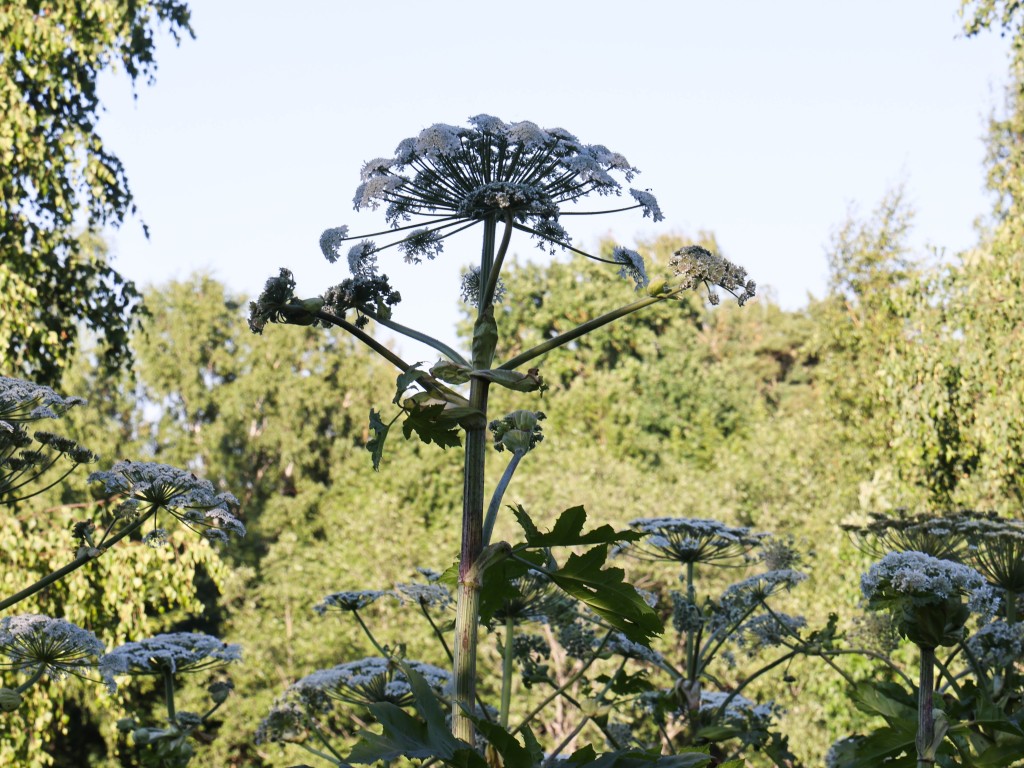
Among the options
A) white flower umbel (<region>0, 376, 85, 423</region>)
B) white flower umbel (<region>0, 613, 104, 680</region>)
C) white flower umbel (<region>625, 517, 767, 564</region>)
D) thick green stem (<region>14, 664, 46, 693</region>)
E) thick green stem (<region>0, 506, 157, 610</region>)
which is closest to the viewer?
thick green stem (<region>0, 506, 157, 610</region>)

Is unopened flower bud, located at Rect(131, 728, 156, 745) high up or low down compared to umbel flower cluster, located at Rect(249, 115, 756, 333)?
down

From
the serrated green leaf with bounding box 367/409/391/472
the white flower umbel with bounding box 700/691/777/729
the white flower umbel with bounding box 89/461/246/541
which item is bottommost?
the white flower umbel with bounding box 700/691/777/729

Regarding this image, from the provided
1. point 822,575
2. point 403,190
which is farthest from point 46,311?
point 822,575

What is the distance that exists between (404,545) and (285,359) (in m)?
9.17

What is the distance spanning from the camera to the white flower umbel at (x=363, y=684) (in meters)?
3.42

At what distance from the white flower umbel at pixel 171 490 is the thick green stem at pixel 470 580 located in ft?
2.96

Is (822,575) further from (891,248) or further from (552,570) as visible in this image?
(552,570)

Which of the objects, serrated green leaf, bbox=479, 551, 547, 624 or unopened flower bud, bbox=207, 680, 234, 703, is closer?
serrated green leaf, bbox=479, 551, 547, 624

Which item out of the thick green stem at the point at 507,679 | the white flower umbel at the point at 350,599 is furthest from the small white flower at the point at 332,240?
the white flower umbel at the point at 350,599

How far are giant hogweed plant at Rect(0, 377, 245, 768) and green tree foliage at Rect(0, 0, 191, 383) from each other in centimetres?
507

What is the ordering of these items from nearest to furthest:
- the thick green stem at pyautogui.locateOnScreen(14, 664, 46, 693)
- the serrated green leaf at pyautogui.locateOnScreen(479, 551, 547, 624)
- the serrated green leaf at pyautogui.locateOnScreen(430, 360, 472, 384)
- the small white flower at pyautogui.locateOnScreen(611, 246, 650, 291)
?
the serrated green leaf at pyautogui.locateOnScreen(430, 360, 472, 384), the serrated green leaf at pyautogui.locateOnScreen(479, 551, 547, 624), the small white flower at pyautogui.locateOnScreen(611, 246, 650, 291), the thick green stem at pyautogui.locateOnScreen(14, 664, 46, 693)

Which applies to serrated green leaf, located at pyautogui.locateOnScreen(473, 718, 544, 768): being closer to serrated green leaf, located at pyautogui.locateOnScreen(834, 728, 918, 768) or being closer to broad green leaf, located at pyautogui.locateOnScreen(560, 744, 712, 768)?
broad green leaf, located at pyautogui.locateOnScreen(560, 744, 712, 768)

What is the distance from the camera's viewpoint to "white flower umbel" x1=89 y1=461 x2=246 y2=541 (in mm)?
2604

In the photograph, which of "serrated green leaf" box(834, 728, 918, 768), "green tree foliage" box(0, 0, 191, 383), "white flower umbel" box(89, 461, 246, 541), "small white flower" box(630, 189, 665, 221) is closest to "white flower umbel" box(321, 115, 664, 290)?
"small white flower" box(630, 189, 665, 221)
